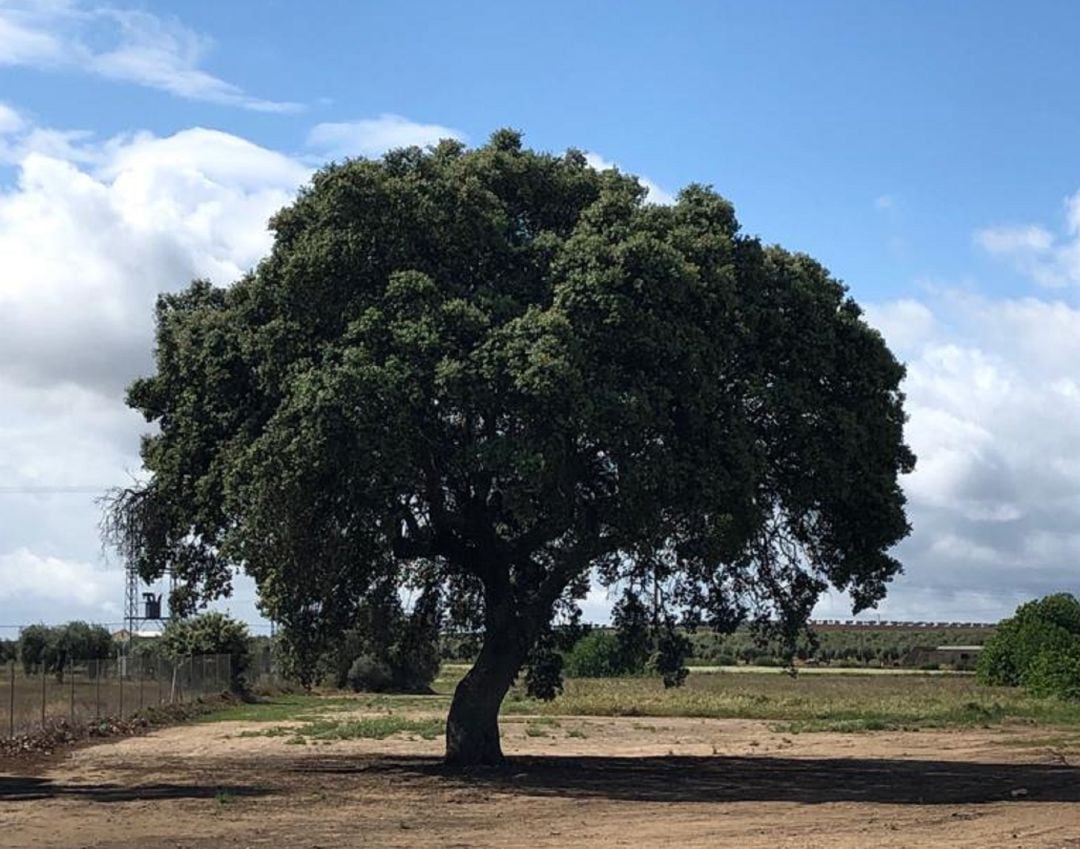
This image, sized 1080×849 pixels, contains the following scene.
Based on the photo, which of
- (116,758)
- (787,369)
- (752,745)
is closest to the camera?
(787,369)

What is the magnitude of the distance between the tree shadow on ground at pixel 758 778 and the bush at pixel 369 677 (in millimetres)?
51091

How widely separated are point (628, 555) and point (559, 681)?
12.2 ft

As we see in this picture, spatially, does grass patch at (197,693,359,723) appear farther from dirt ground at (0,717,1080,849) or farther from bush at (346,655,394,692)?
dirt ground at (0,717,1080,849)

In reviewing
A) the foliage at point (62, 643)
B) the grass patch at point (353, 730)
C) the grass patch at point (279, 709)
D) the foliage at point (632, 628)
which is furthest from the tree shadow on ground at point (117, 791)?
the foliage at point (62, 643)

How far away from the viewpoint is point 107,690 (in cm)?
5122

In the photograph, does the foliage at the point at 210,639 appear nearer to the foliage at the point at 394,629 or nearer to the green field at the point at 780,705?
the green field at the point at 780,705

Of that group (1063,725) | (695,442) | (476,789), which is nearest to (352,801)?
(476,789)

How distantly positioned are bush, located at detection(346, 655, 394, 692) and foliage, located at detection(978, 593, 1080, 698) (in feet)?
109

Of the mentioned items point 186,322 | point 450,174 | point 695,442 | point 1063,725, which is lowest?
point 1063,725

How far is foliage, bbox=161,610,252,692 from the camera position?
69.9 m

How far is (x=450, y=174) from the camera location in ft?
89.8

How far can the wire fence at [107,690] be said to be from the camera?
40875mm

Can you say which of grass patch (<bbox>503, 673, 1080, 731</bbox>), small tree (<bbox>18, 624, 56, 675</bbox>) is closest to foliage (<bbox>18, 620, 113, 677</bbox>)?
small tree (<bbox>18, 624, 56, 675</bbox>)

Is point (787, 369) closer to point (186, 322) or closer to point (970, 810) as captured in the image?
point (970, 810)
